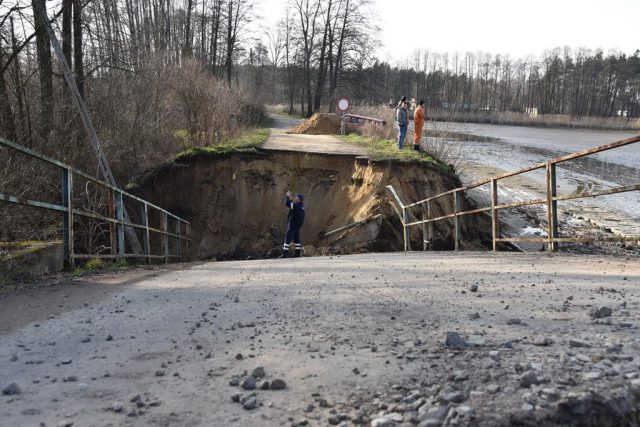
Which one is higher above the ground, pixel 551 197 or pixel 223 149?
pixel 223 149

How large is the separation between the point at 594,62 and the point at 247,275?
103881 millimetres

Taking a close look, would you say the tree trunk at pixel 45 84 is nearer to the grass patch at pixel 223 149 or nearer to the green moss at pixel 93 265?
the grass patch at pixel 223 149

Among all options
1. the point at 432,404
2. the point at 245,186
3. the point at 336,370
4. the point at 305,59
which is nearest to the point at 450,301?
the point at 336,370

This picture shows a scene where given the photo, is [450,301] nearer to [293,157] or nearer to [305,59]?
[293,157]

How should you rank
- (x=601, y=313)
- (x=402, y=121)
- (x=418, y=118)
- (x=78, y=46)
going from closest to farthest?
(x=601, y=313) < (x=78, y=46) < (x=418, y=118) < (x=402, y=121)

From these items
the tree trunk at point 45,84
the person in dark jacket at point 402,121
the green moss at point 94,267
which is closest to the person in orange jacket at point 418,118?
the person in dark jacket at point 402,121

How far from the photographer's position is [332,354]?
3273mm

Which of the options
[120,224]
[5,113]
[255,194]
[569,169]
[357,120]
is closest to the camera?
[120,224]

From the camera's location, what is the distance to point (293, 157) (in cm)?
2006

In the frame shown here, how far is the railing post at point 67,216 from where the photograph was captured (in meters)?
6.74

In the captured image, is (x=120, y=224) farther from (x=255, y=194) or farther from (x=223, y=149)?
(x=223, y=149)

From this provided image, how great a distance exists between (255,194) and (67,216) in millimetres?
12928

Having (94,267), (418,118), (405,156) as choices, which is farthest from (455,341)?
(418,118)

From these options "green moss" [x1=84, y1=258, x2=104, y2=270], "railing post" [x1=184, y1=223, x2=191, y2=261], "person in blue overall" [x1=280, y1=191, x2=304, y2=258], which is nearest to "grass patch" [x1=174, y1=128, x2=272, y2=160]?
"railing post" [x1=184, y1=223, x2=191, y2=261]
